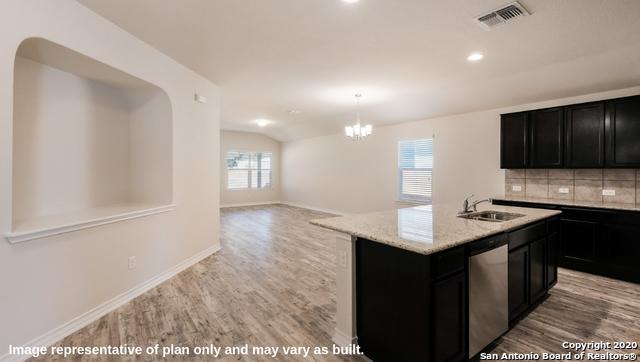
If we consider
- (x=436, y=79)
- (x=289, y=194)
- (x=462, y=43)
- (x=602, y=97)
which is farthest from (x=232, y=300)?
(x=289, y=194)

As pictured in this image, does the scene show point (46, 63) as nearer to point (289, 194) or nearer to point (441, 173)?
point (441, 173)

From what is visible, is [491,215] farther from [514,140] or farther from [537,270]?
[514,140]

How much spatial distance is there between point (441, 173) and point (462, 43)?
3322mm

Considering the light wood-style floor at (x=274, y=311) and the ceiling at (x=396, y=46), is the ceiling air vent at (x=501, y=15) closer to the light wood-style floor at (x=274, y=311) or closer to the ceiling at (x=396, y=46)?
the ceiling at (x=396, y=46)

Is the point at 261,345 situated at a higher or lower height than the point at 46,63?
lower

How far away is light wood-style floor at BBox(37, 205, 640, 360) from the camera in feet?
7.41

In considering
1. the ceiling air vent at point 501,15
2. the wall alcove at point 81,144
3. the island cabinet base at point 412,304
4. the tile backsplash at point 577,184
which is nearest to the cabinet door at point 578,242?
the tile backsplash at point 577,184

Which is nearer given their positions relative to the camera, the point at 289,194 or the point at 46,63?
the point at 46,63

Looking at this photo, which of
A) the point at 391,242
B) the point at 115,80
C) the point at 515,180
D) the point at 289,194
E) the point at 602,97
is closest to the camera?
the point at 391,242

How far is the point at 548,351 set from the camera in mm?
2094

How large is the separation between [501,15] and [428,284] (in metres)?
2.37

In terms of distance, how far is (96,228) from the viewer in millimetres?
2600

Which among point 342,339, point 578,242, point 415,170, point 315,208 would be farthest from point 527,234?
point 315,208

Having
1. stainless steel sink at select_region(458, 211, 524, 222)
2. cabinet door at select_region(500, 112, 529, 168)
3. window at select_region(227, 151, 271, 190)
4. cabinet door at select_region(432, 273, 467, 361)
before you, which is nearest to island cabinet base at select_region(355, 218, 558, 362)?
cabinet door at select_region(432, 273, 467, 361)
